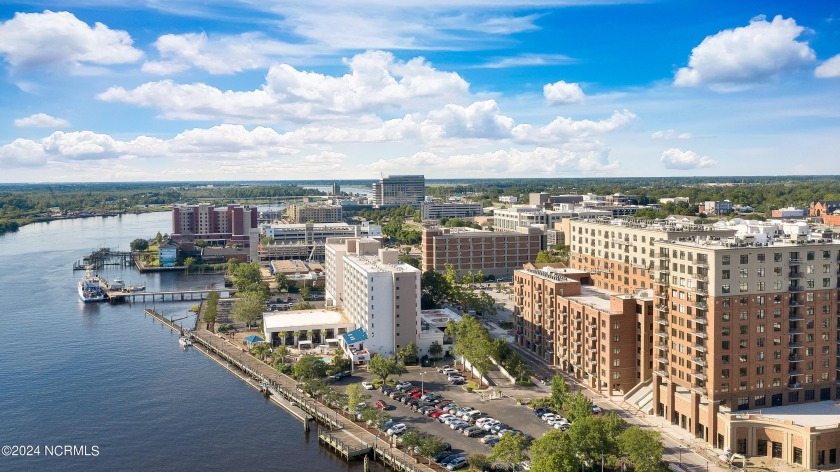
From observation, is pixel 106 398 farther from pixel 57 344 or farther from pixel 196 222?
pixel 196 222

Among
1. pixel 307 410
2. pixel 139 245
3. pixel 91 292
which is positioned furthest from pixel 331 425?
pixel 139 245

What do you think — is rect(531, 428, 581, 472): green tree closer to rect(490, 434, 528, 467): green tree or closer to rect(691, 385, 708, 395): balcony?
rect(490, 434, 528, 467): green tree

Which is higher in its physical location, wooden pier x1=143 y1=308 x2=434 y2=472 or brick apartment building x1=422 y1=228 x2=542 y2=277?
brick apartment building x1=422 y1=228 x2=542 y2=277

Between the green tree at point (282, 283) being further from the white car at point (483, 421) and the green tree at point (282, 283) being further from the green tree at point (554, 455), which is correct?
the green tree at point (554, 455)

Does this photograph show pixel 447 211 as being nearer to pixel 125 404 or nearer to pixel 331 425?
pixel 125 404

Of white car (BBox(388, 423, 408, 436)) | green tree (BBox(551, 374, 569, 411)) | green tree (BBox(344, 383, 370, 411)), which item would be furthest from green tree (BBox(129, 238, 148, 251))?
green tree (BBox(551, 374, 569, 411))
